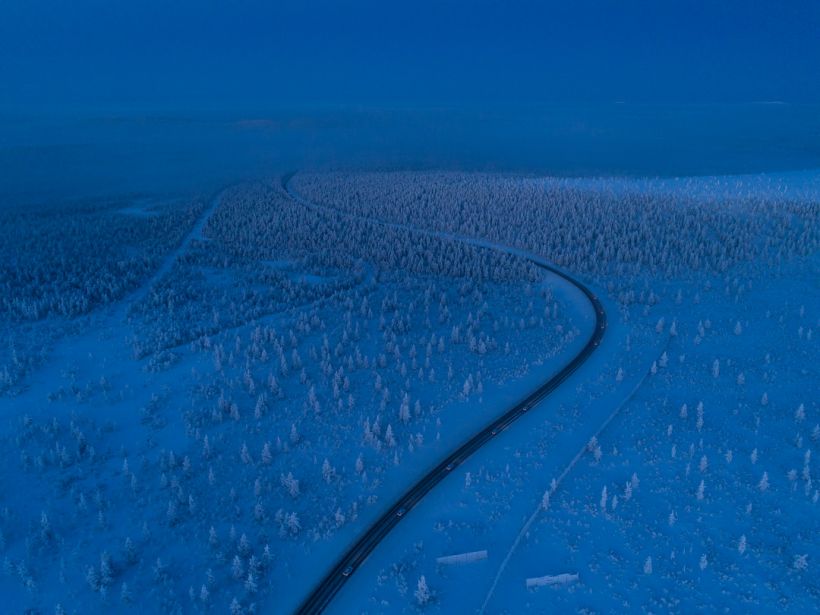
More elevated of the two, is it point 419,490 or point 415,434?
point 415,434

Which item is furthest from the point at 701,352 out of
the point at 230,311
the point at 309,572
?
the point at 230,311

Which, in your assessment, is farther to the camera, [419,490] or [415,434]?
[415,434]

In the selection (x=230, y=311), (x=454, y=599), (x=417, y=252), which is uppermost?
(x=417, y=252)

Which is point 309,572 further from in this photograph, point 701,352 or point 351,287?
point 351,287

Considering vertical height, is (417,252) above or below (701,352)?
above

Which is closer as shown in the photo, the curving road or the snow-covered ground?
the curving road
